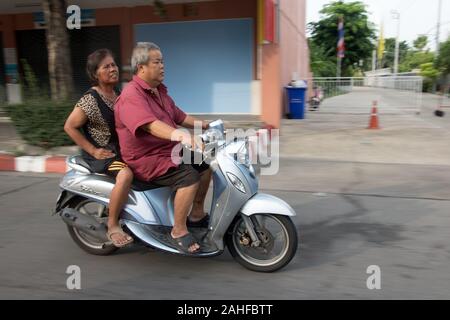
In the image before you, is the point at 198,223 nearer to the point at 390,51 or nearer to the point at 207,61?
the point at 207,61

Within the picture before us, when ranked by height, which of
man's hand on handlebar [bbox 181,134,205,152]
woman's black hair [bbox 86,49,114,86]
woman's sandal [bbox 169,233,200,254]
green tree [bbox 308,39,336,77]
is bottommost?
woman's sandal [bbox 169,233,200,254]

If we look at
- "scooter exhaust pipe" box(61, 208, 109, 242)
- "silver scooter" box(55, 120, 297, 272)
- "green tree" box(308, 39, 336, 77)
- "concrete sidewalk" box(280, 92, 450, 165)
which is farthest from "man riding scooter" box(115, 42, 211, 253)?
"green tree" box(308, 39, 336, 77)

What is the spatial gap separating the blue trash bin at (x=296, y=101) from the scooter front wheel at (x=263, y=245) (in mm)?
9942

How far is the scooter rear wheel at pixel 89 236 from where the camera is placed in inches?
152

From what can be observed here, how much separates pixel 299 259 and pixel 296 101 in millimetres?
9806

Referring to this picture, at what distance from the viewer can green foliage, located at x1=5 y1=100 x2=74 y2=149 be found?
740cm

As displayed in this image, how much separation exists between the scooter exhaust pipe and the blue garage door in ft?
27.7

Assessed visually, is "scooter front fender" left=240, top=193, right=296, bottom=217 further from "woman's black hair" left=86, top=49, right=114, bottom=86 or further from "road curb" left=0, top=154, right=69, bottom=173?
"road curb" left=0, top=154, right=69, bottom=173

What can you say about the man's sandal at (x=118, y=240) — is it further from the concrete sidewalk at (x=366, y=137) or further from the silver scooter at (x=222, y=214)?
the concrete sidewalk at (x=366, y=137)

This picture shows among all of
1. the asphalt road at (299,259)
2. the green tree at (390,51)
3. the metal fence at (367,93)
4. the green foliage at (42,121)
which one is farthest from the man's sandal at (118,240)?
the green tree at (390,51)

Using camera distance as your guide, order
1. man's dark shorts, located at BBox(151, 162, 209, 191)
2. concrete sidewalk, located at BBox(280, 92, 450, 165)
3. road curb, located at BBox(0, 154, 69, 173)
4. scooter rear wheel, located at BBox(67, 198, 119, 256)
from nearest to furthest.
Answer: man's dark shorts, located at BBox(151, 162, 209, 191) < scooter rear wheel, located at BBox(67, 198, 119, 256) < road curb, located at BBox(0, 154, 69, 173) < concrete sidewalk, located at BBox(280, 92, 450, 165)

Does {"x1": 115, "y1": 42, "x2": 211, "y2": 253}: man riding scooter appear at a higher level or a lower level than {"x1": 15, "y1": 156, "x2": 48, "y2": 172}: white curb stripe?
higher

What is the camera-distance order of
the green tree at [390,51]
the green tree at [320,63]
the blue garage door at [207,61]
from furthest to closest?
the green tree at [390,51] → the green tree at [320,63] → the blue garage door at [207,61]
